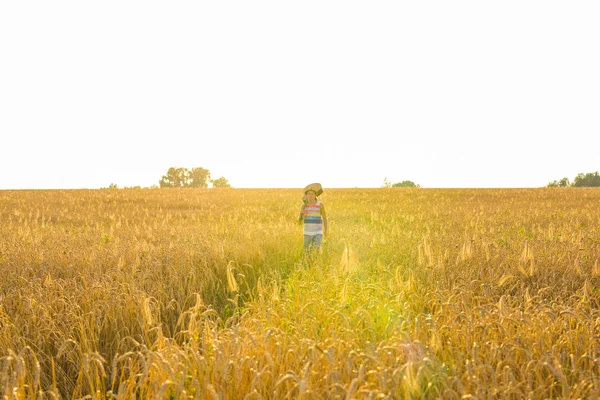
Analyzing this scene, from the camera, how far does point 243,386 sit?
249 cm

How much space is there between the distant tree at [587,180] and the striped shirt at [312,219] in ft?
207

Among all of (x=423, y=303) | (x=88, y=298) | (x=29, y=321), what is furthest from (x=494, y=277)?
(x=29, y=321)

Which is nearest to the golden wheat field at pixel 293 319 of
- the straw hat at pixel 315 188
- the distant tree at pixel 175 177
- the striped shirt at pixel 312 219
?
the striped shirt at pixel 312 219

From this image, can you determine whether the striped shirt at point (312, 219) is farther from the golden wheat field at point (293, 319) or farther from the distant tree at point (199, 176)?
the distant tree at point (199, 176)

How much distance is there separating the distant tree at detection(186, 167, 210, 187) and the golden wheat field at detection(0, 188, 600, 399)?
6214cm

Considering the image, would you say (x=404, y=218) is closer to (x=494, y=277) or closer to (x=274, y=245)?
(x=274, y=245)

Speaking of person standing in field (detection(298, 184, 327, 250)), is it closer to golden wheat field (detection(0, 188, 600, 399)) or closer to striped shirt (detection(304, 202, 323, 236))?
striped shirt (detection(304, 202, 323, 236))

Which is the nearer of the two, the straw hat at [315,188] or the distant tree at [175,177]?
the straw hat at [315,188]

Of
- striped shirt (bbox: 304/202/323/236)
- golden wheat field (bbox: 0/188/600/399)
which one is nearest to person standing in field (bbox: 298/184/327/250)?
striped shirt (bbox: 304/202/323/236)

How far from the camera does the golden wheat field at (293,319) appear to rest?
238 cm

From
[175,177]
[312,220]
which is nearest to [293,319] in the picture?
[312,220]

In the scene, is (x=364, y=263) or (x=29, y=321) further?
(x=364, y=263)

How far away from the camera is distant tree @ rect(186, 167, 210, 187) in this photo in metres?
70.6

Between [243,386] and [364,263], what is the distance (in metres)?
4.08
